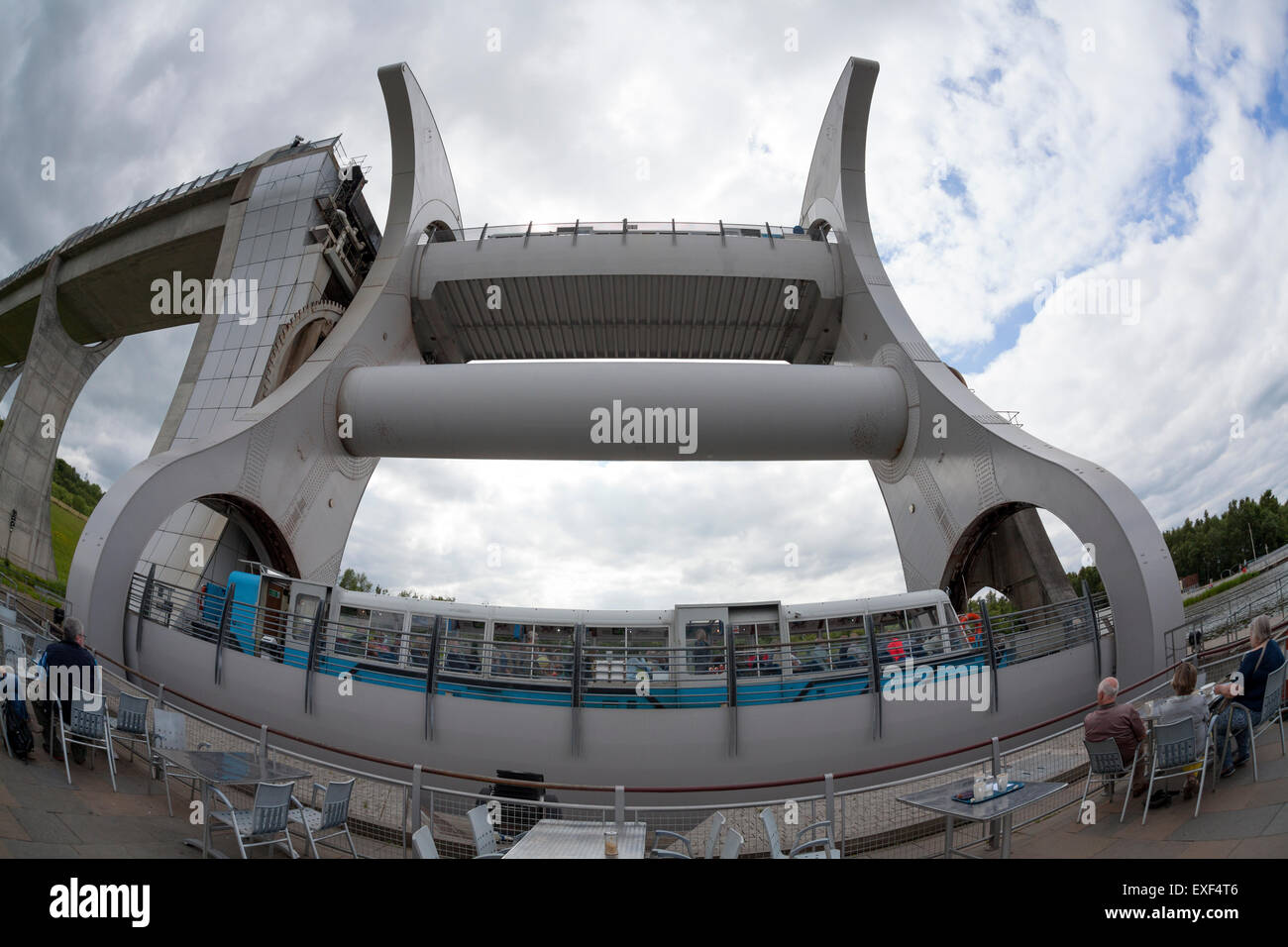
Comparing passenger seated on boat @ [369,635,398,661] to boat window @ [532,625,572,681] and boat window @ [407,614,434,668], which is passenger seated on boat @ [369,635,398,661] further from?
boat window @ [532,625,572,681]

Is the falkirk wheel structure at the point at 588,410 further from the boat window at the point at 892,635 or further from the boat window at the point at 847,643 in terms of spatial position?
the boat window at the point at 892,635

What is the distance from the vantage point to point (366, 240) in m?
21.7

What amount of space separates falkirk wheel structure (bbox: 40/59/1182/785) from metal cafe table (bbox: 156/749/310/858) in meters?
3.27

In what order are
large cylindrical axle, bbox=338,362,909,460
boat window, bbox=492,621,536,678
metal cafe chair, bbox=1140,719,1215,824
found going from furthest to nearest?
large cylindrical axle, bbox=338,362,909,460 < boat window, bbox=492,621,536,678 < metal cafe chair, bbox=1140,719,1215,824

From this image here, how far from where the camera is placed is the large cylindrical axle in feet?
49.5

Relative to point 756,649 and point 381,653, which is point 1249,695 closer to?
point 756,649

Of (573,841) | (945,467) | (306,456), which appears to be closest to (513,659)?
(573,841)

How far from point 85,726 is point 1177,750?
29.4 feet

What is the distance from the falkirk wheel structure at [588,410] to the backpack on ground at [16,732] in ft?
12.5

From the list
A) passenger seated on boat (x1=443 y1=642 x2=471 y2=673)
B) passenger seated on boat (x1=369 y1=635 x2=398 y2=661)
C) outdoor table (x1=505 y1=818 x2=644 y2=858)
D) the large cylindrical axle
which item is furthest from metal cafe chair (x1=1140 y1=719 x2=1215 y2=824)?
the large cylindrical axle

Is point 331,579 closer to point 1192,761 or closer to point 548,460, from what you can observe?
A: point 548,460

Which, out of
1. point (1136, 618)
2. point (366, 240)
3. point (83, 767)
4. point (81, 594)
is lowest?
point (83, 767)
